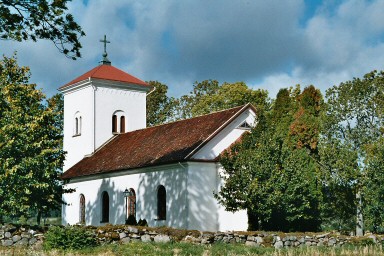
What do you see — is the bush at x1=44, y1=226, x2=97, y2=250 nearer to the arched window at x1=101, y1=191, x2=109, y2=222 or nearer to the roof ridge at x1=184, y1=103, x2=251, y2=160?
the roof ridge at x1=184, y1=103, x2=251, y2=160

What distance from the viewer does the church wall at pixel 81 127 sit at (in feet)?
152

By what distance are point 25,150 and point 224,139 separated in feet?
35.4

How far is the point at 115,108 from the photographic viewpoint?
4719 cm

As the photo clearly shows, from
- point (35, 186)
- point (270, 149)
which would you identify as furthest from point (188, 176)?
point (35, 186)

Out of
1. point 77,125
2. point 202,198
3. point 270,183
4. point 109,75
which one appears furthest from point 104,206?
point 270,183

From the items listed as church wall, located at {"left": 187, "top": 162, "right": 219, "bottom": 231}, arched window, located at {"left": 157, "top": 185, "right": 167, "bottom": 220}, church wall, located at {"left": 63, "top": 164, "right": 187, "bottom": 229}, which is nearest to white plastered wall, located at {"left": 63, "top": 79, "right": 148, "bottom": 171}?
church wall, located at {"left": 63, "top": 164, "right": 187, "bottom": 229}

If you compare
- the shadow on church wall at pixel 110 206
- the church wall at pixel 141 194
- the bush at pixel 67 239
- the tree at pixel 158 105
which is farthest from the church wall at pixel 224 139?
the tree at pixel 158 105

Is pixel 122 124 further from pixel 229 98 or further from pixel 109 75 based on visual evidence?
pixel 229 98

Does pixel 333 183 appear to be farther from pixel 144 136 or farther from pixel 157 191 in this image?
pixel 144 136

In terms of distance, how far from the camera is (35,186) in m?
32.1

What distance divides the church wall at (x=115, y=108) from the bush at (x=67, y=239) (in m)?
23.8

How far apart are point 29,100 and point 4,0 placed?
19.1 meters

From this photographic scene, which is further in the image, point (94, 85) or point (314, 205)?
point (94, 85)

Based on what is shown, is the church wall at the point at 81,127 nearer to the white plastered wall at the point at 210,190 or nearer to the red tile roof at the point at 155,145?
the red tile roof at the point at 155,145
